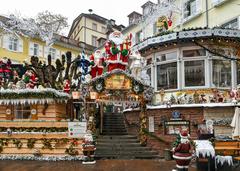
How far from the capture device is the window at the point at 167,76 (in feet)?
59.2

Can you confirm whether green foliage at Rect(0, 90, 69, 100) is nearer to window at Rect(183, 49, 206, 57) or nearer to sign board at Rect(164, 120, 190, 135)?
sign board at Rect(164, 120, 190, 135)

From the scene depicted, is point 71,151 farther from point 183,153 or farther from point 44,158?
point 183,153

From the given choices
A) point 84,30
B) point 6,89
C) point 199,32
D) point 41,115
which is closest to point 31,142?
point 41,115

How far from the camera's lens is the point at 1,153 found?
16.2 m

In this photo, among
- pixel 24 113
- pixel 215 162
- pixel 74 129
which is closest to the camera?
pixel 215 162

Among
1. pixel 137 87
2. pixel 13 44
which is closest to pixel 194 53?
pixel 137 87

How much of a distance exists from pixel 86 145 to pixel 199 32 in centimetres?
838

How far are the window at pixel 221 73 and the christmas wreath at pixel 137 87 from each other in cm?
399

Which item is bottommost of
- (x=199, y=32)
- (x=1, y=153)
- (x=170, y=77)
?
(x=1, y=153)

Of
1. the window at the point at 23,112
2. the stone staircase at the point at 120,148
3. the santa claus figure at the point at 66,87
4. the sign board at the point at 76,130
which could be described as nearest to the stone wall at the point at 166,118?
the stone staircase at the point at 120,148

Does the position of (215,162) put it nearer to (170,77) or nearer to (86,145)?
(86,145)

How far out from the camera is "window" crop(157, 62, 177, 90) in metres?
18.0

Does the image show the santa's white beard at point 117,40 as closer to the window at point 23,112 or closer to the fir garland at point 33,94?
the fir garland at point 33,94

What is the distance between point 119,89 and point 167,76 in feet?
10.4
